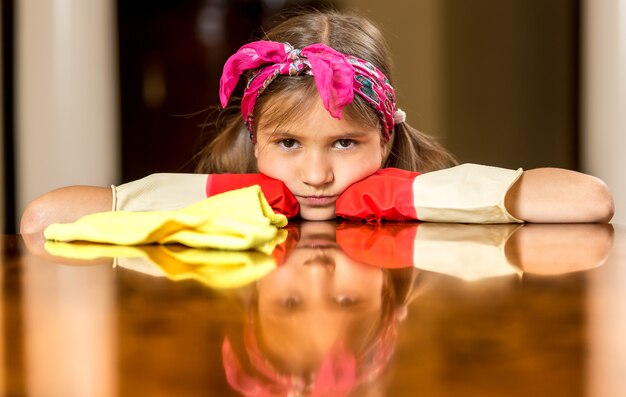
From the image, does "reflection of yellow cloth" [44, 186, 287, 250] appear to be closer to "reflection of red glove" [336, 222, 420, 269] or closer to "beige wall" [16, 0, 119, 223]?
"reflection of red glove" [336, 222, 420, 269]

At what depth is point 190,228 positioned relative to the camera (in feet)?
2.46

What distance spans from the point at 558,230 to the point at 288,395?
777mm

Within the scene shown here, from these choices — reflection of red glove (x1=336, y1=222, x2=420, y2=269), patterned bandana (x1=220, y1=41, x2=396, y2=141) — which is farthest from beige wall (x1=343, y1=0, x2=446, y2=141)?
reflection of red glove (x1=336, y1=222, x2=420, y2=269)

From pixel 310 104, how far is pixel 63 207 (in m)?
0.39

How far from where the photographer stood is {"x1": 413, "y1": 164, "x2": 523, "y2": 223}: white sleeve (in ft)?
3.62

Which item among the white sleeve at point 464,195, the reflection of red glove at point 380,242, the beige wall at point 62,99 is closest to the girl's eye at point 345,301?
the reflection of red glove at point 380,242

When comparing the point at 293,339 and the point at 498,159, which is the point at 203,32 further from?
the point at 293,339

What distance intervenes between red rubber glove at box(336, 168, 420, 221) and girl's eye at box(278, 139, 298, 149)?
0.38 feet

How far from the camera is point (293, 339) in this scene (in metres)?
0.34

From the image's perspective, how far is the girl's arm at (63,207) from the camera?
1151 millimetres

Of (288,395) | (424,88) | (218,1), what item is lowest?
(288,395)

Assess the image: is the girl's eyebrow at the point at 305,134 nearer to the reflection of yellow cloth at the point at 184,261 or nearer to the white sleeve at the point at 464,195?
the white sleeve at the point at 464,195

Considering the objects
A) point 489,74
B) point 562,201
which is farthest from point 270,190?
point 489,74

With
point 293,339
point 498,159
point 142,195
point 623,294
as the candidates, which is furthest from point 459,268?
point 498,159
